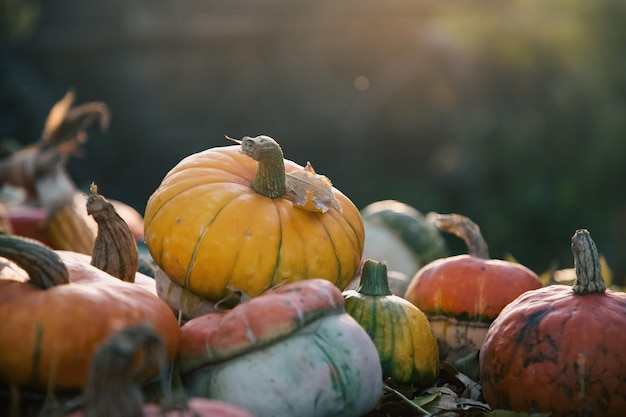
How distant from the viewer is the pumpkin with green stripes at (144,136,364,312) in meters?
2.34

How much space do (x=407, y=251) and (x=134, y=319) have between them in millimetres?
2252

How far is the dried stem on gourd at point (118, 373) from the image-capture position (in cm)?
139

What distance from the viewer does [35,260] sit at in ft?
6.14

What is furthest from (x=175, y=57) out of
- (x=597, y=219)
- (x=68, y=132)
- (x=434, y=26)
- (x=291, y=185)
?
(x=291, y=185)

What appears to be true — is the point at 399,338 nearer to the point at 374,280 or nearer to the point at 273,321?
the point at 374,280

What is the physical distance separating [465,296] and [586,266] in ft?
2.01

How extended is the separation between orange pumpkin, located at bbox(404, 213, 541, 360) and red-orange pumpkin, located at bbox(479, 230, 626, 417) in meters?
0.49

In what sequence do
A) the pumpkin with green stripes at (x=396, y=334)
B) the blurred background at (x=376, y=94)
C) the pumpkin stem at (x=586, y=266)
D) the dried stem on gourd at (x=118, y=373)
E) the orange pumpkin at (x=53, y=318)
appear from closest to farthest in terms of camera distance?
the dried stem on gourd at (x=118, y=373) → the orange pumpkin at (x=53, y=318) → the pumpkin stem at (x=586, y=266) → the pumpkin with green stripes at (x=396, y=334) → the blurred background at (x=376, y=94)

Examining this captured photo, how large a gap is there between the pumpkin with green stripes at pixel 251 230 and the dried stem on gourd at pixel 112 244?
7cm

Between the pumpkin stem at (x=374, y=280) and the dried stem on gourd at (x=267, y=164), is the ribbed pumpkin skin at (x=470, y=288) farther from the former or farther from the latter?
the dried stem on gourd at (x=267, y=164)

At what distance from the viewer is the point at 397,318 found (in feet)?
7.78

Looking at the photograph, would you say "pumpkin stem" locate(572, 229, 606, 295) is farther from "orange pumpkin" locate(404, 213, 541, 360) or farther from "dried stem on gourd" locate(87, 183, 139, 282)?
"dried stem on gourd" locate(87, 183, 139, 282)

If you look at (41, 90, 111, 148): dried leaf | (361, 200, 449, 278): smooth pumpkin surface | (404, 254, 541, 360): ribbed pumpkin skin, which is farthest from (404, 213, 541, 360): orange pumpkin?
(41, 90, 111, 148): dried leaf

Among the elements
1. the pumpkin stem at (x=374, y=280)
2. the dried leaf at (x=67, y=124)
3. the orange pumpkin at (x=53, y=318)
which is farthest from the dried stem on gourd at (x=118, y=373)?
the dried leaf at (x=67, y=124)
